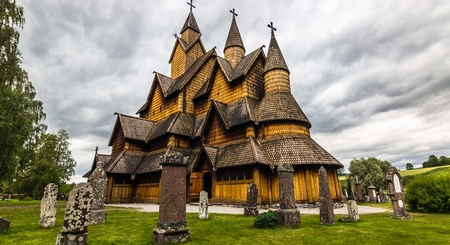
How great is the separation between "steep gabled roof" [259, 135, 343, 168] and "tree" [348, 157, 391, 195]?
1348 inches

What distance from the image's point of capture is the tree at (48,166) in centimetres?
3722

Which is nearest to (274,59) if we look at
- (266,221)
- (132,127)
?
(266,221)

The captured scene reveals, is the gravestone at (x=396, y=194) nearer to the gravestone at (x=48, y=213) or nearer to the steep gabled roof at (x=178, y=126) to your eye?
the gravestone at (x=48, y=213)

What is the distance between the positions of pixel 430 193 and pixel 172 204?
1403 centimetres

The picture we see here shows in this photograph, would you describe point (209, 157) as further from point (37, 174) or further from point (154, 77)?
point (37, 174)

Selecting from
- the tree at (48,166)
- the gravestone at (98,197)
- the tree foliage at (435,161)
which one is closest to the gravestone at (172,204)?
the gravestone at (98,197)

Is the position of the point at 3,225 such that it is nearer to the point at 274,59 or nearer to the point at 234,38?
the point at 274,59

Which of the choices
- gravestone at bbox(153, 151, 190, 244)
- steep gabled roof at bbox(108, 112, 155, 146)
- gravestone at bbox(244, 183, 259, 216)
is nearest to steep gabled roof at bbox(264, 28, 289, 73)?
gravestone at bbox(244, 183, 259, 216)

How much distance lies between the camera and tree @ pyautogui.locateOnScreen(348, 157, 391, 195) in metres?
46.2

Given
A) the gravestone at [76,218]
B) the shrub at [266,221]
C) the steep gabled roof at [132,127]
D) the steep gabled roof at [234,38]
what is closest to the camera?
the gravestone at [76,218]

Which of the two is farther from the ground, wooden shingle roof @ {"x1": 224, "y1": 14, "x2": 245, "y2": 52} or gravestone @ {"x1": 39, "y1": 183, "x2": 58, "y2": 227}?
wooden shingle roof @ {"x1": 224, "y1": 14, "x2": 245, "y2": 52}

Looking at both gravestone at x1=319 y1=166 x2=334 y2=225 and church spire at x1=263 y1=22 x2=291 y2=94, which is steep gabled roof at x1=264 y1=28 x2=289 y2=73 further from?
gravestone at x1=319 y1=166 x2=334 y2=225

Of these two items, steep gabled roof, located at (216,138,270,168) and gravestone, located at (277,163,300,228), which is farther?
steep gabled roof, located at (216,138,270,168)

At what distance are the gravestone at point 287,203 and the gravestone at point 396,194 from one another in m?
5.41
